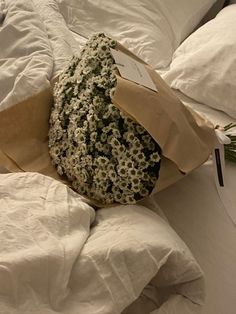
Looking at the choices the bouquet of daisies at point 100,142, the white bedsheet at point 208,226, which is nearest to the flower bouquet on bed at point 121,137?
the bouquet of daisies at point 100,142

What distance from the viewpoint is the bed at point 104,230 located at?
694mm

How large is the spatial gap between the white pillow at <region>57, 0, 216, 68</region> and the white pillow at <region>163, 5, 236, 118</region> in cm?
20

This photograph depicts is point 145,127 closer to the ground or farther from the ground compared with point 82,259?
farther from the ground

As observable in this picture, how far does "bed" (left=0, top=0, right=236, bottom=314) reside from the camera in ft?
2.28

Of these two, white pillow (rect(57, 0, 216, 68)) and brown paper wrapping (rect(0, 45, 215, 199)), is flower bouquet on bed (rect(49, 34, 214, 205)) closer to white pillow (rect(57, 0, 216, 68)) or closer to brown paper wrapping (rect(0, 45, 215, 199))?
brown paper wrapping (rect(0, 45, 215, 199))

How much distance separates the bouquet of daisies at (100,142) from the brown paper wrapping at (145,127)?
30 millimetres

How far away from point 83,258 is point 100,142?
0.29m

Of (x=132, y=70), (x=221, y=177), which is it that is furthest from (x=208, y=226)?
(x=132, y=70)

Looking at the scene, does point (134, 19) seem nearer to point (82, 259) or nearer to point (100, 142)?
point (100, 142)

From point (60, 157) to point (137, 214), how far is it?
25 centimetres

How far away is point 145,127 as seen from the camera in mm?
902

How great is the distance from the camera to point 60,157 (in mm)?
1027

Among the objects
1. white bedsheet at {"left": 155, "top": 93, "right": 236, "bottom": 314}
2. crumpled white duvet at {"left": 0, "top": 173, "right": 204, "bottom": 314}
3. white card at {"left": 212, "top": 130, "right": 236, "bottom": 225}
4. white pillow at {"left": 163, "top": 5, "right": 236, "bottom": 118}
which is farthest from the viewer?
white pillow at {"left": 163, "top": 5, "right": 236, "bottom": 118}

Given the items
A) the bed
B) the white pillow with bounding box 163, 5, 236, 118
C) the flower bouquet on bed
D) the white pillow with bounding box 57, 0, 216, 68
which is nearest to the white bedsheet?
the bed
